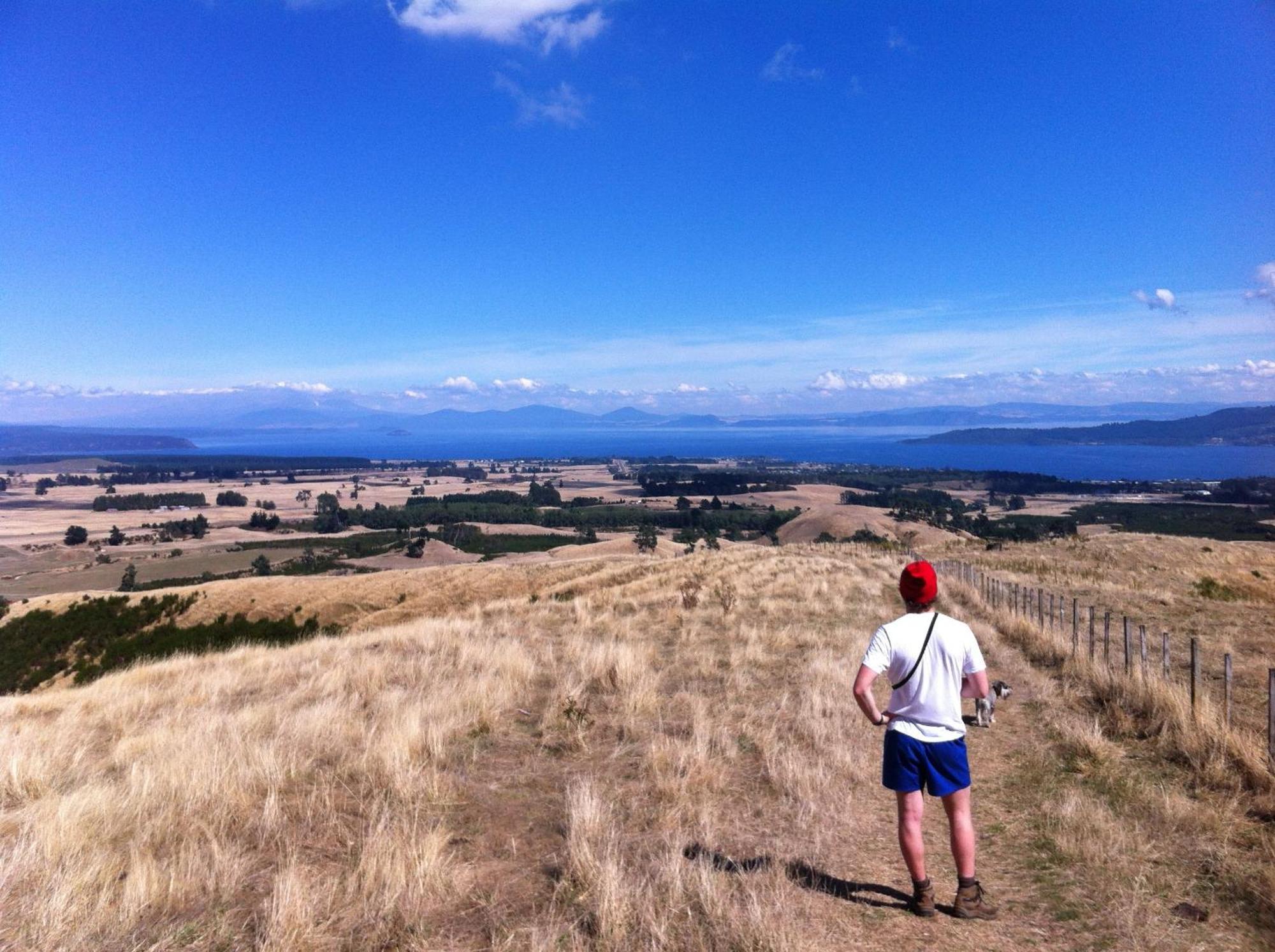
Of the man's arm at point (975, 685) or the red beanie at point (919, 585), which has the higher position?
the red beanie at point (919, 585)

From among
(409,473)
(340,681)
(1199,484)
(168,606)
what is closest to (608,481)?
(409,473)

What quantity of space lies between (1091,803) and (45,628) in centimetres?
3360

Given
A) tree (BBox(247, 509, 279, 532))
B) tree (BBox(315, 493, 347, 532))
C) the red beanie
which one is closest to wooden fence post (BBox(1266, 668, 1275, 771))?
the red beanie

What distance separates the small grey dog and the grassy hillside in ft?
0.51

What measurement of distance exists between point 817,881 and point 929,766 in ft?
4.14

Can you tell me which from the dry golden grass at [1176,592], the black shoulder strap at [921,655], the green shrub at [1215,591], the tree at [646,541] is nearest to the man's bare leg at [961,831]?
the black shoulder strap at [921,655]

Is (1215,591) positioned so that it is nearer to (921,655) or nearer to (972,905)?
(972,905)

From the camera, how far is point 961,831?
13.6ft

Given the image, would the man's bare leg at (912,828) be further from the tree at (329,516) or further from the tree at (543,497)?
the tree at (543,497)

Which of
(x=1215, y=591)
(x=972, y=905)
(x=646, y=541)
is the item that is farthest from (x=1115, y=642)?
(x=646, y=541)

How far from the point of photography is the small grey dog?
322 inches

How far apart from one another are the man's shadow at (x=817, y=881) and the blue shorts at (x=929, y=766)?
893 mm

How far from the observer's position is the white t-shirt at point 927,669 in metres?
4.06

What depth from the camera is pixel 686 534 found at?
72.9 meters
